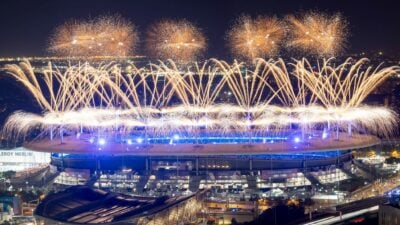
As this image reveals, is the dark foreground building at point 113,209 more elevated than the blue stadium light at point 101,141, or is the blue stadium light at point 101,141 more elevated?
the blue stadium light at point 101,141

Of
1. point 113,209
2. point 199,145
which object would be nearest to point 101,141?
point 199,145

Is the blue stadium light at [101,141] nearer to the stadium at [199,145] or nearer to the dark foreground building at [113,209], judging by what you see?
the stadium at [199,145]

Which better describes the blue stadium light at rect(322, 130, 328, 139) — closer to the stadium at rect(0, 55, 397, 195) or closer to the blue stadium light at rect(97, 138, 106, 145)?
the stadium at rect(0, 55, 397, 195)

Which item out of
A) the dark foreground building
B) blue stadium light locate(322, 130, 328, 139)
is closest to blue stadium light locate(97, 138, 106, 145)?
the dark foreground building

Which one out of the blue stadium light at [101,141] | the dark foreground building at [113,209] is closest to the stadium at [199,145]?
the blue stadium light at [101,141]

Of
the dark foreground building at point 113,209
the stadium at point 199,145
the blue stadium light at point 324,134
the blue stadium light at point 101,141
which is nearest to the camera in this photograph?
the dark foreground building at point 113,209

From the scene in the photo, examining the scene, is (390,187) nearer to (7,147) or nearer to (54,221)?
(54,221)

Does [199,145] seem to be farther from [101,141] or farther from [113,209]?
[113,209]

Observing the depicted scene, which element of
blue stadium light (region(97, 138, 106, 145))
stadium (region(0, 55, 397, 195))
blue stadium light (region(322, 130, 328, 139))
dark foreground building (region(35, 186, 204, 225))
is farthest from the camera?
blue stadium light (region(322, 130, 328, 139))

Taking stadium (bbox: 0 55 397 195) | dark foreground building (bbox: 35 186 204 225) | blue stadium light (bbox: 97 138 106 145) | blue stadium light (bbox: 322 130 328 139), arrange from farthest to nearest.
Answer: blue stadium light (bbox: 322 130 328 139), blue stadium light (bbox: 97 138 106 145), stadium (bbox: 0 55 397 195), dark foreground building (bbox: 35 186 204 225)

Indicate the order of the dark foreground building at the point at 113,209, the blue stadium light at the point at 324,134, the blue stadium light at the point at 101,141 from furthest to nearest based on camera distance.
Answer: the blue stadium light at the point at 324,134
the blue stadium light at the point at 101,141
the dark foreground building at the point at 113,209

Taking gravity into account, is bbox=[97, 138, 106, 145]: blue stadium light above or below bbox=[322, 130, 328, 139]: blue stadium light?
below
